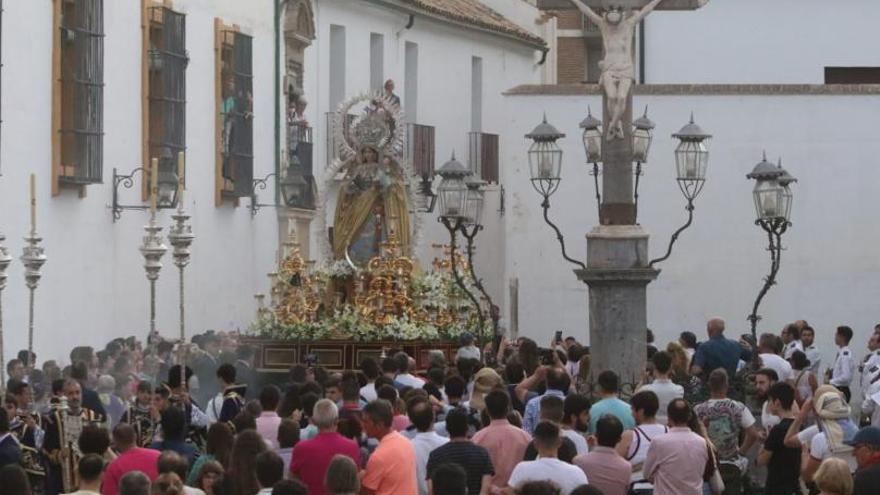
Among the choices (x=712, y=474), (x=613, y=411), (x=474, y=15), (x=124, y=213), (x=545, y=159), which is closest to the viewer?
(x=712, y=474)

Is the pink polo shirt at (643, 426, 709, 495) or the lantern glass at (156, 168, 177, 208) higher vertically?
the lantern glass at (156, 168, 177, 208)

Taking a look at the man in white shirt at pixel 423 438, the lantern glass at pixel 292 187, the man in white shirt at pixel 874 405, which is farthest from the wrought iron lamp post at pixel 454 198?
the man in white shirt at pixel 423 438

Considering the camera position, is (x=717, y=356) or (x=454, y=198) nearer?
(x=717, y=356)

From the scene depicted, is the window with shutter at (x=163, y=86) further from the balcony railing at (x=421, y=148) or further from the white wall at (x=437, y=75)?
the balcony railing at (x=421, y=148)

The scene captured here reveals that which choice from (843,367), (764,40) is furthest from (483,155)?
(843,367)

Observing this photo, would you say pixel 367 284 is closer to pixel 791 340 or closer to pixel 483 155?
pixel 791 340

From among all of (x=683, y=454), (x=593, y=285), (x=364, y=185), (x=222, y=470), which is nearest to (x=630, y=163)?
(x=593, y=285)

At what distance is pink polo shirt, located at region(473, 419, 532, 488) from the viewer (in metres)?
15.1

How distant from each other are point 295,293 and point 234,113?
510 cm

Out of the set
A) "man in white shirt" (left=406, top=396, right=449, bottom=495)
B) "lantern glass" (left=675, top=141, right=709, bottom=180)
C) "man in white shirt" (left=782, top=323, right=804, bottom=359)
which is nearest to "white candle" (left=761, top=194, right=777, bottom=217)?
"lantern glass" (left=675, top=141, right=709, bottom=180)

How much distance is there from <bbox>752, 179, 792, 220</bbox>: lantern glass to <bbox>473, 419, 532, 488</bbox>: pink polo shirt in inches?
407

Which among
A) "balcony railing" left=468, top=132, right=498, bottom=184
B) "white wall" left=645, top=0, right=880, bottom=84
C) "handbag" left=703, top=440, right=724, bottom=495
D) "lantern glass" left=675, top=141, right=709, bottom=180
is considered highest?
"white wall" left=645, top=0, right=880, bottom=84

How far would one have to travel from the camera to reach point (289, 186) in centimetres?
3397

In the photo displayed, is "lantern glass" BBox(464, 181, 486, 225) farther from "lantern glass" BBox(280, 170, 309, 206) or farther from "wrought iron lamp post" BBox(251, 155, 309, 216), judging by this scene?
"lantern glass" BBox(280, 170, 309, 206)
